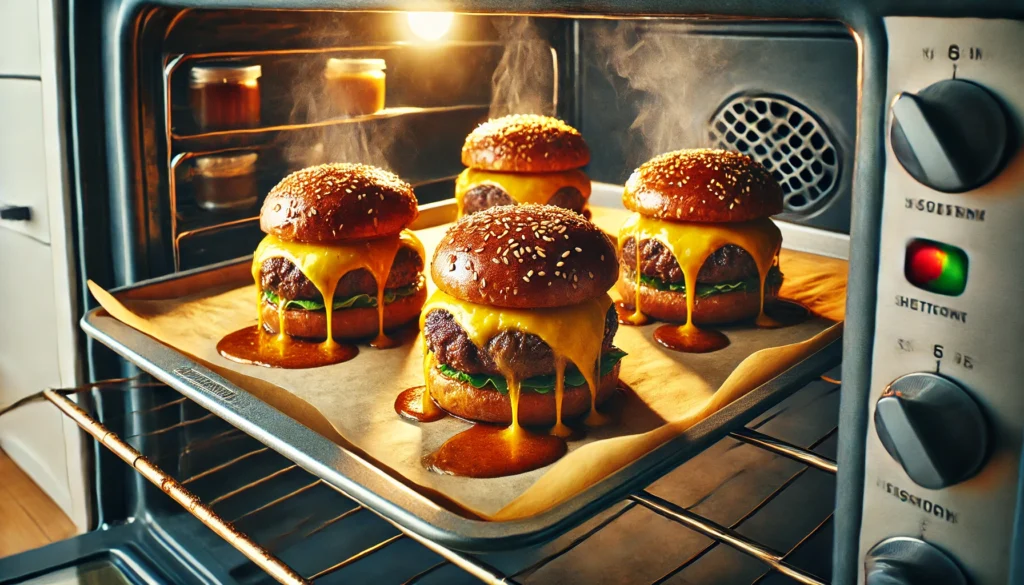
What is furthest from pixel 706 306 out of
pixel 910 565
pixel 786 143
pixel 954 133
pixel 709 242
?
pixel 954 133

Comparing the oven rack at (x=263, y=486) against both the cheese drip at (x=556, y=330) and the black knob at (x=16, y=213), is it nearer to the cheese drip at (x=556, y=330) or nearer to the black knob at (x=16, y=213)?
the cheese drip at (x=556, y=330)

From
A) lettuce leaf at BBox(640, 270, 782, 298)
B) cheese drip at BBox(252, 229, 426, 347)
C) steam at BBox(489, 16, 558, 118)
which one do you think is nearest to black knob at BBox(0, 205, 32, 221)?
cheese drip at BBox(252, 229, 426, 347)

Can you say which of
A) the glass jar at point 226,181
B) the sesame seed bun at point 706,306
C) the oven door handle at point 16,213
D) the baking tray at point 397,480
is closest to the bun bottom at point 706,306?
the sesame seed bun at point 706,306

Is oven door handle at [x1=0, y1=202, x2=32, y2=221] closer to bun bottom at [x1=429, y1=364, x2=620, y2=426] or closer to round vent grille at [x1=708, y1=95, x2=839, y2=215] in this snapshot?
bun bottom at [x1=429, y1=364, x2=620, y2=426]

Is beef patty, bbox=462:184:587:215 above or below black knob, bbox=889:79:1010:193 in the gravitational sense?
below

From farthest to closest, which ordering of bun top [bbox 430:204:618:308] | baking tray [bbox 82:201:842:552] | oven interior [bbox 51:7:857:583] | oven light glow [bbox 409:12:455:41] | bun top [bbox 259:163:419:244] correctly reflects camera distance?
oven light glow [bbox 409:12:455:41]
bun top [bbox 259:163:419:244]
oven interior [bbox 51:7:857:583]
bun top [bbox 430:204:618:308]
baking tray [bbox 82:201:842:552]

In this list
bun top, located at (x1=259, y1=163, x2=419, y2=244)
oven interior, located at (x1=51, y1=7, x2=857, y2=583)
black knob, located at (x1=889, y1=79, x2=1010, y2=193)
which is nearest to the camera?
black knob, located at (x1=889, y1=79, x2=1010, y2=193)

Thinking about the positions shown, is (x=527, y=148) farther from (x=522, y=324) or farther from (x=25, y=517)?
(x=25, y=517)
